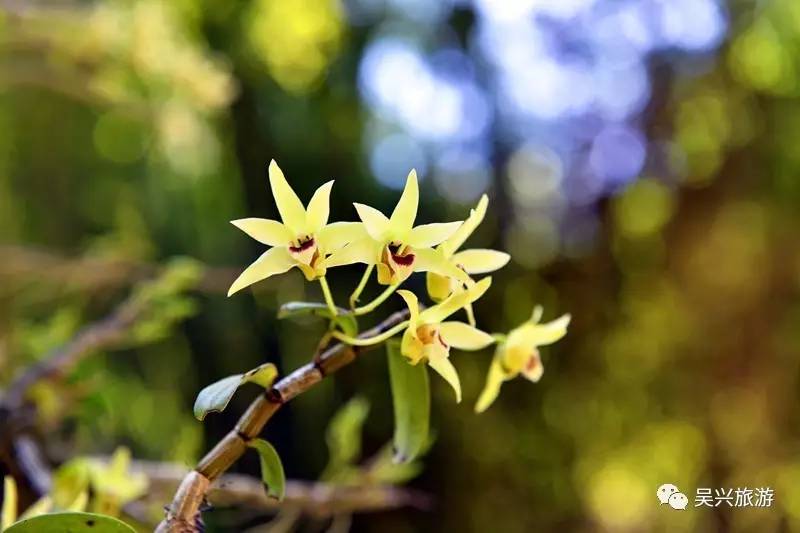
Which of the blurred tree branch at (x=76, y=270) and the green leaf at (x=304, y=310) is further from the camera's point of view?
the blurred tree branch at (x=76, y=270)

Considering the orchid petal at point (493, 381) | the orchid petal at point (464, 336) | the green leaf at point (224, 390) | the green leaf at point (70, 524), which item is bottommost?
the green leaf at point (70, 524)

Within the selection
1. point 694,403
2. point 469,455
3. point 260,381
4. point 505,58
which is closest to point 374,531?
point 469,455

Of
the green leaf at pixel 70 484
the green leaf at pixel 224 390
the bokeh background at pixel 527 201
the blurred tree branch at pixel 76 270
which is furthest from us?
the bokeh background at pixel 527 201

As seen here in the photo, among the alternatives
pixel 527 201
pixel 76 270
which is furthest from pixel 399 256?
pixel 527 201

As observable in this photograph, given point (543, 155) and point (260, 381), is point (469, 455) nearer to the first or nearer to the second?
point (543, 155)

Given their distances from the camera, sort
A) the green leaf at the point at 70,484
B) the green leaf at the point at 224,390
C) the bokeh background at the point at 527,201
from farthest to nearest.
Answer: the bokeh background at the point at 527,201 → the green leaf at the point at 70,484 → the green leaf at the point at 224,390

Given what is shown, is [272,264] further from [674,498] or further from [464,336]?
[674,498]

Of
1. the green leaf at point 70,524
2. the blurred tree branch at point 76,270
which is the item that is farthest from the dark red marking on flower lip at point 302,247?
the blurred tree branch at point 76,270

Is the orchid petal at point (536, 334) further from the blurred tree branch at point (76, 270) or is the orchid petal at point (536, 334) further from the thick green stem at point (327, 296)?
the blurred tree branch at point (76, 270)
